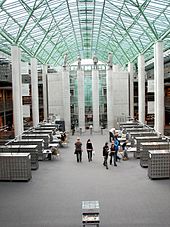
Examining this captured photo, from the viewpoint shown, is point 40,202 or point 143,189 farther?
point 143,189

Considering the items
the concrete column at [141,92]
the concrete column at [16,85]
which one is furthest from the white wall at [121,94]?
the concrete column at [16,85]

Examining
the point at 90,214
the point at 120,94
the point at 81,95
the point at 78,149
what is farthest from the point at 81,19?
the point at 90,214

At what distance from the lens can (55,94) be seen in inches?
1789

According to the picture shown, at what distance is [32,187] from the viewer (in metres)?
15.0

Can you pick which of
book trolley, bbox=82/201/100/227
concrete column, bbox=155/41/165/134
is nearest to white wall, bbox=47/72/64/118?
concrete column, bbox=155/41/165/134

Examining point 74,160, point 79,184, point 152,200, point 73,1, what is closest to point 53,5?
point 73,1

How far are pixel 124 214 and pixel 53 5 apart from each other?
25.3 m

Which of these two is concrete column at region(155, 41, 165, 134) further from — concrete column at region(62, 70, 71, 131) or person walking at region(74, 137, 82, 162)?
concrete column at region(62, 70, 71, 131)

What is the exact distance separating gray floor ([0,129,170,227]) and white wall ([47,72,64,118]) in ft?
86.1

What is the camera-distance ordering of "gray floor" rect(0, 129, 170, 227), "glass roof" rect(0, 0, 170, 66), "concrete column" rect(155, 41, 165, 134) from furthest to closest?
"concrete column" rect(155, 41, 165, 134) → "glass roof" rect(0, 0, 170, 66) → "gray floor" rect(0, 129, 170, 227)

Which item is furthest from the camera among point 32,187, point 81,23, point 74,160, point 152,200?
point 81,23

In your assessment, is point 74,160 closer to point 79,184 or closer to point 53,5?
point 79,184

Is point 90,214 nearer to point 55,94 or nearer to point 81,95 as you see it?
point 81,95

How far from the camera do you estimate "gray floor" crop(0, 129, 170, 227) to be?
35.9ft
